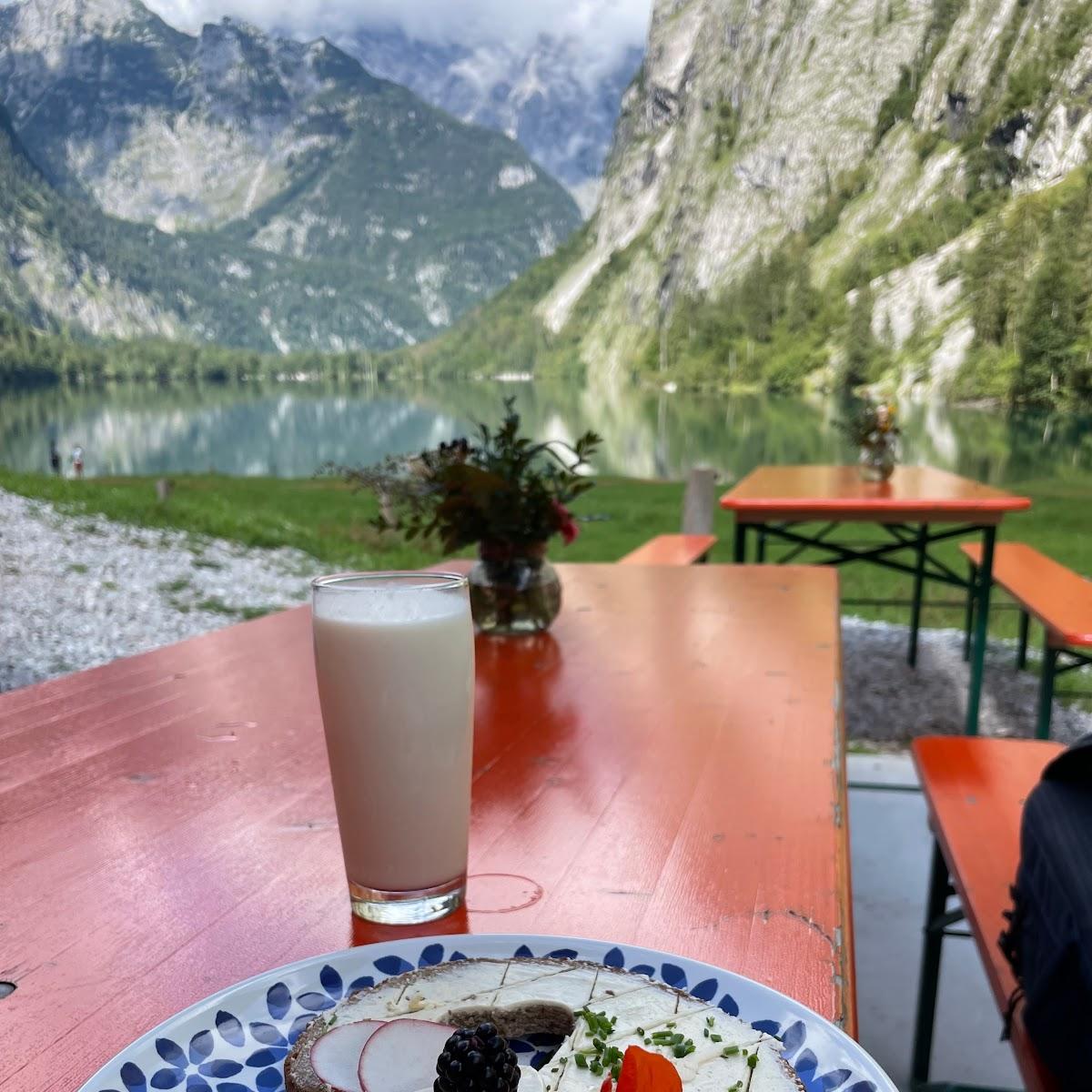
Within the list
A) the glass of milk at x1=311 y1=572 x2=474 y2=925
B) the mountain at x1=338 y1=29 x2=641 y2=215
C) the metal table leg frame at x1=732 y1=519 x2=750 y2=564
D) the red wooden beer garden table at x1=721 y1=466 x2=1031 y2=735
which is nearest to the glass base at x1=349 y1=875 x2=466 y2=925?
the glass of milk at x1=311 y1=572 x2=474 y2=925

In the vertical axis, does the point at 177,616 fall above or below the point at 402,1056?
below

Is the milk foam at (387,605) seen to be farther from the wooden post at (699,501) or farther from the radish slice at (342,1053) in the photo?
the wooden post at (699,501)

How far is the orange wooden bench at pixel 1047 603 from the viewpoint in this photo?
6.97 feet

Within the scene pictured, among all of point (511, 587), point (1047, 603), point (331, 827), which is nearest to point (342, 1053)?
point (331, 827)

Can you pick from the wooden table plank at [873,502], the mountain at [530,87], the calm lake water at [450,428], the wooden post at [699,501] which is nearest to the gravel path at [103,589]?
the calm lake water at [450,428]

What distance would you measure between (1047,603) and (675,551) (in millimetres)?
1218

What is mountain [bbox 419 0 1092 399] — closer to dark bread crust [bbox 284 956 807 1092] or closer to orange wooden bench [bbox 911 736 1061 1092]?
orange wooden bench [bbox 911 736 1061 1092]

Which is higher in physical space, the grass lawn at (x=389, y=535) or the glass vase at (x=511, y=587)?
the glass vase at (x=511, y=587)

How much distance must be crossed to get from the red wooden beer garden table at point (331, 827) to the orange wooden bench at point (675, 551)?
2160 millimetres

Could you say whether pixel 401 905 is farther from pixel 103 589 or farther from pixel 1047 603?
pixel 103 589

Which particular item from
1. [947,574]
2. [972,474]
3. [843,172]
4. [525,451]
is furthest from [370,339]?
[525,451]

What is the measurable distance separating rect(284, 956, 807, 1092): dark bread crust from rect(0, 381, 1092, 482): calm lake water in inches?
300

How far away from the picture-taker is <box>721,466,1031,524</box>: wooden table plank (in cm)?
253

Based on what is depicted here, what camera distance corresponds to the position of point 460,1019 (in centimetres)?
30
